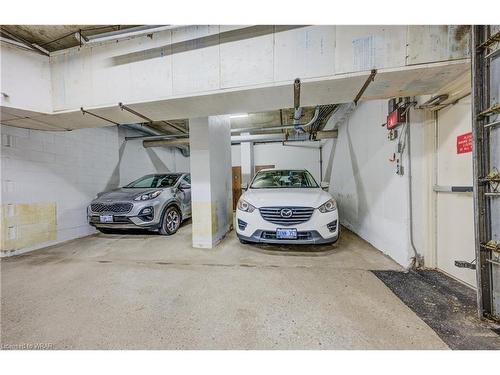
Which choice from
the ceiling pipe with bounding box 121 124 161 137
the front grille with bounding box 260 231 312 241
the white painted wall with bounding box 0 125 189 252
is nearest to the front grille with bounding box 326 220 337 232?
the front grille with bounding box 260 231 312 241

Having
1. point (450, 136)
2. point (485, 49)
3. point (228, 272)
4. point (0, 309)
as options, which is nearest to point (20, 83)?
point (0, 309)

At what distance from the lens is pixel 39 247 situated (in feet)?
10.9

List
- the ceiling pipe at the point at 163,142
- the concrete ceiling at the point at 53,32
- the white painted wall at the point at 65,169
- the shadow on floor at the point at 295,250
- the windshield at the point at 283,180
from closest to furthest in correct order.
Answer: the concrete ceiling at the point at 53,32, the shadow on floor at the point at 295,250, the white painted wall at the point at 65,169, the windshield at the point at 283,180, the ceiling pipe at the point at 163,142

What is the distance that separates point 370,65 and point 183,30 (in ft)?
6.51

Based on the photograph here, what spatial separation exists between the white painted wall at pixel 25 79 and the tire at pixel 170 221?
7.85 feet

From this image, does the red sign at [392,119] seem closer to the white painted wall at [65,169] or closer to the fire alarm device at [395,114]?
the fire alarm device at [395,114]

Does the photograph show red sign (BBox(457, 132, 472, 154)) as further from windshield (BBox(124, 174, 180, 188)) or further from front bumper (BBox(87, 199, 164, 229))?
windshield (BBox(124, 174, 180, 188))

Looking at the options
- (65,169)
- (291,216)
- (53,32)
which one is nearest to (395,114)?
(291,216)

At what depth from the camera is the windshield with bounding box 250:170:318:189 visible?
3.53 meters

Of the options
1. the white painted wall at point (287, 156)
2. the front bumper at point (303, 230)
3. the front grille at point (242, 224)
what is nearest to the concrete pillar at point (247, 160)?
the white painted wall at point (287, 156)

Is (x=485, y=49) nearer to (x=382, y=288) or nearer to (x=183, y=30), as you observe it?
(x=382, y=288)

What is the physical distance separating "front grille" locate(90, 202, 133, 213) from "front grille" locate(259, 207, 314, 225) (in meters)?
2.68

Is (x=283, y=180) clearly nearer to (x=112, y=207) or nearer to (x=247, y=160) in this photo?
(x=112, y=207)

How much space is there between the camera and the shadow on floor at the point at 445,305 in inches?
50.3
